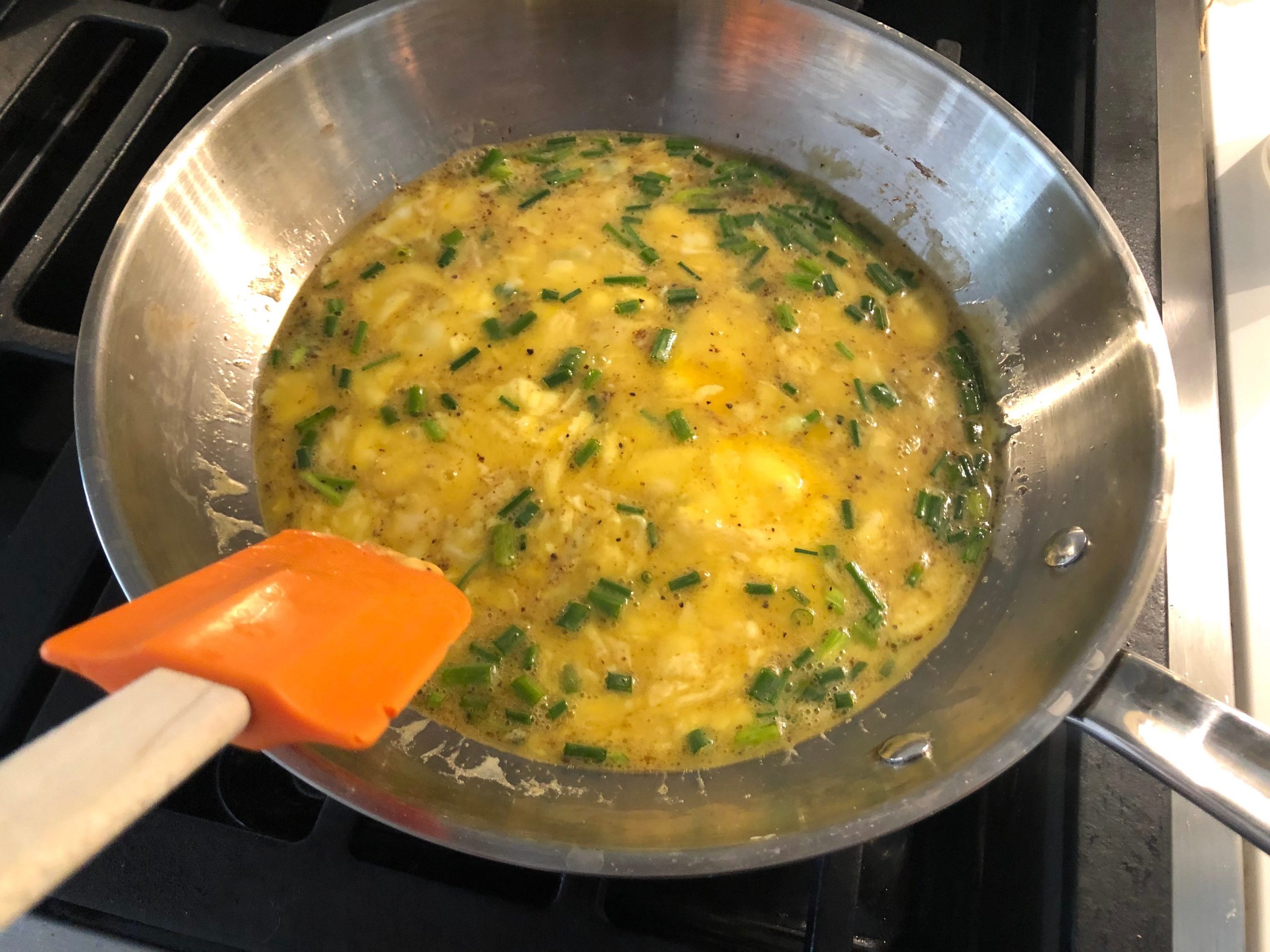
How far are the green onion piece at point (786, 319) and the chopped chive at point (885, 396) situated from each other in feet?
0.78

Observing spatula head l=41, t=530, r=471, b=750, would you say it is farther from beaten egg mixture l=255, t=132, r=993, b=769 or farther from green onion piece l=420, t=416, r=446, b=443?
green onion piece l=420, t=416, r=446, b=443

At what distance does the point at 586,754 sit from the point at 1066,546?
1029 millimetres

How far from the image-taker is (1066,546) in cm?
165

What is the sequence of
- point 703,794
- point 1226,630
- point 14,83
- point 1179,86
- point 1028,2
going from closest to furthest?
point 703,794, point 1226,630, point 14,83, point 1179,86, point 1028,2

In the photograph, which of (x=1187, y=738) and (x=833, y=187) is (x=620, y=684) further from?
(x=833, y=187)

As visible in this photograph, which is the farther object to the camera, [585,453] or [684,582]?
[585,453]

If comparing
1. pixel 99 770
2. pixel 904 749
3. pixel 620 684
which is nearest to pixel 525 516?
pixel 620 684

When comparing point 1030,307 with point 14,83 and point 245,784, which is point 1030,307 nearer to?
point 245,784

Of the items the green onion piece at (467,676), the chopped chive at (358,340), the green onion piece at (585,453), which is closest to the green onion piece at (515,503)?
the green onion piece at (585,453)

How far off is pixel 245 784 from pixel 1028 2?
2982 mm

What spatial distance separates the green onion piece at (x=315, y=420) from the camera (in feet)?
6.07

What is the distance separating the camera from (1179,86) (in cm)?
223

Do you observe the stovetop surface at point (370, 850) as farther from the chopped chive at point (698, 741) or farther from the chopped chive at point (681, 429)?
the chopped chive at point (681, 429)

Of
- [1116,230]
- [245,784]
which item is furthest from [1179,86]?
[245,784]
